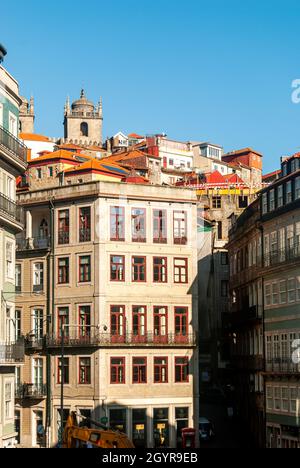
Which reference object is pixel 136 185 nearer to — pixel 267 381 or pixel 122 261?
pixel 122 261

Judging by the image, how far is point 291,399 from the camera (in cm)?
7281

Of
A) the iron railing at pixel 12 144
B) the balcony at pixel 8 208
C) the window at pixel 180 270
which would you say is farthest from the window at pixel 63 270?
the iron railing at pixel 12 144

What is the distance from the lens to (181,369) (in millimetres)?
76938

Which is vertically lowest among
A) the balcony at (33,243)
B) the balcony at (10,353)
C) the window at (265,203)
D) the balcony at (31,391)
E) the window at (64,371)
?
the balcony at (31,391)

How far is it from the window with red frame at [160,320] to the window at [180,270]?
96.4 inches

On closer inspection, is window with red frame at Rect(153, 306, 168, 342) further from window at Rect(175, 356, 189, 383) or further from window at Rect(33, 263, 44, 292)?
window at Rect(33, 263, 44, 292)

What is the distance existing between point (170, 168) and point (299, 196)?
83.7m

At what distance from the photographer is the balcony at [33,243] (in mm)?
79750

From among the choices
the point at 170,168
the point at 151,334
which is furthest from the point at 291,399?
the point at 170,168

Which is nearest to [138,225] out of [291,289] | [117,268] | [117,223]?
[117,223]

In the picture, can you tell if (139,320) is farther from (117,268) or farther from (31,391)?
(31,391)

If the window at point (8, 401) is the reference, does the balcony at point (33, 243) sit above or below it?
above

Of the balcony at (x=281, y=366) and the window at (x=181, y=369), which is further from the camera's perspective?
the window at (x=181, y=369)

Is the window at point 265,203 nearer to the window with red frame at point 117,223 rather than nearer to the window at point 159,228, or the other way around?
the window at point 159,228
